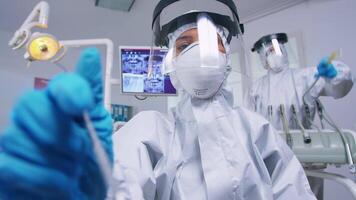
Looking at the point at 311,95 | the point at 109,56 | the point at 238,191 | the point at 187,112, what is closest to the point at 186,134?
the point at 187,112

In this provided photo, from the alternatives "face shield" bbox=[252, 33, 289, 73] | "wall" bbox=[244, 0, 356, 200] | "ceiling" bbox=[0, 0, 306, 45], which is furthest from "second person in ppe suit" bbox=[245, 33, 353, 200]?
"ceiling" bbox=[0, 0, 306, 45]

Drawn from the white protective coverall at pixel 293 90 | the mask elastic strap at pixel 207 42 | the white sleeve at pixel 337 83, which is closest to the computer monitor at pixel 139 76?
the mask elastic strap at pixel 207 42

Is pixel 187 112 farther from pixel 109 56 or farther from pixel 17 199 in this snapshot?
pixel 17 199

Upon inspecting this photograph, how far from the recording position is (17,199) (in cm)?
24

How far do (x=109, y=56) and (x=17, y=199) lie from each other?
2.50 feet

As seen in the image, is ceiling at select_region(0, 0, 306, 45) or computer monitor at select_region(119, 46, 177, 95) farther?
ceiling at select_region(0, 0, 306, 45)

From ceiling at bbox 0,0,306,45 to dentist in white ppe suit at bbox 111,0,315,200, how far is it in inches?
54.7

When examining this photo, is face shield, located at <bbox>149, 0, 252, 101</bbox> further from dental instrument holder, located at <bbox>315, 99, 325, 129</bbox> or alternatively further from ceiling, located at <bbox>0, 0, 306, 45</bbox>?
ceiling, located at <bbox>0, 0, 306, 45</bbox>

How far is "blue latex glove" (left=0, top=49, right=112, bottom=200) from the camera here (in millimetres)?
225

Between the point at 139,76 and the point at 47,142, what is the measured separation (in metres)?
1.13

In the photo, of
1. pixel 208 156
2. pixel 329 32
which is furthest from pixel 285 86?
pixel 208 156

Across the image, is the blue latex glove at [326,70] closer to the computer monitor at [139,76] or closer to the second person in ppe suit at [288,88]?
the second person in ppe suit at [288,88]

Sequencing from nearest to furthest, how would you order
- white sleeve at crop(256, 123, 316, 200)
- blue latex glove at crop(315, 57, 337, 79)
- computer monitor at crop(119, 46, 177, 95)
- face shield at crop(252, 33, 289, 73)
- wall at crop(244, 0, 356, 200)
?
white sleeve at crop(256, 123, 316, 200), blue latex glove at crop(315, 57, 337, 79), computer monitor at crop(119, 46, 177, 95), face shield at crop(252, 33, 289, 73), wall at crop(244, 0, 356, 200)

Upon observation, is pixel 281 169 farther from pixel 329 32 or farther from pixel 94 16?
pixel 94 16
